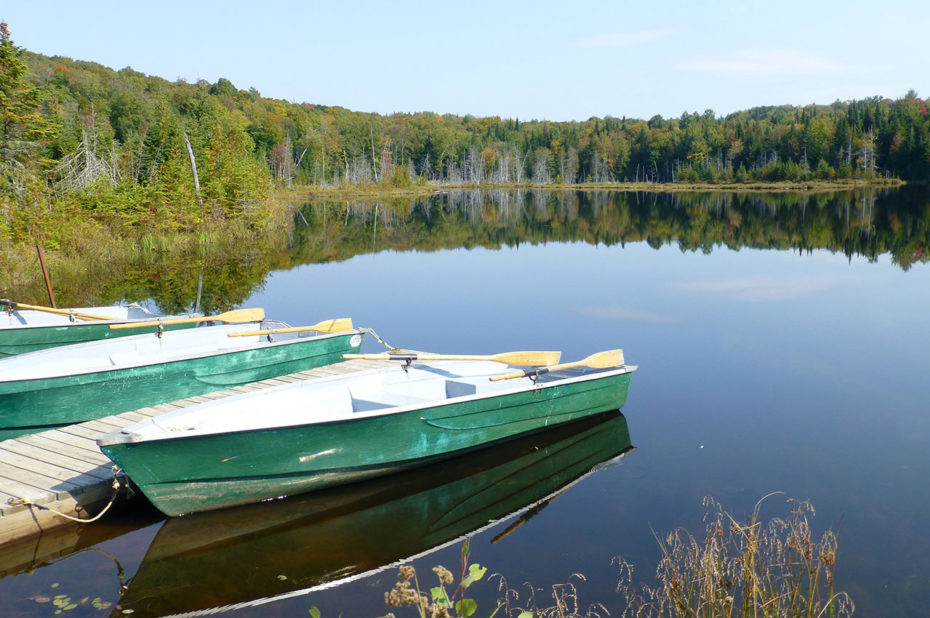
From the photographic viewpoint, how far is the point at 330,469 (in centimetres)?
640

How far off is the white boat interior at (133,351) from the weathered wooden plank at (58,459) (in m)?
0.87

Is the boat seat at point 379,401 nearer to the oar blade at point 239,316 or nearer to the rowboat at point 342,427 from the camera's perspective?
the rowboat at point 342,427

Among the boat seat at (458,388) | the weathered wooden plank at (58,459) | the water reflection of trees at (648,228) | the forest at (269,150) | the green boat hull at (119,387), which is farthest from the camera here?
the water reflection of trees at (648,228)

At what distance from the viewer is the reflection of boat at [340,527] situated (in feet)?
17.1

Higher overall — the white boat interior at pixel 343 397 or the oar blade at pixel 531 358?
the oar blade at pixel 531 358

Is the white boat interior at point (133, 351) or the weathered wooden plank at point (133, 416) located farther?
the white boat interior at point (133, 351)

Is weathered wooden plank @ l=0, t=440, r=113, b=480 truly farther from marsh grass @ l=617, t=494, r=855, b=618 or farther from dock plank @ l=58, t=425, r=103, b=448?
marsh grass @ l=617, t=494, r=855, b=618

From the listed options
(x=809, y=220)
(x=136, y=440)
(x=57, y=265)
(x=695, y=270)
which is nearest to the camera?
(x=136, y=440)

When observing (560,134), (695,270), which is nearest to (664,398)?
(695,270)

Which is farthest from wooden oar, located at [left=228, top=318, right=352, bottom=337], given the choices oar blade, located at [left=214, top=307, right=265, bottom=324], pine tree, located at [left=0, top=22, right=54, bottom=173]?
pine tree, located at [left=0, top=22, right=54, bottom=173]

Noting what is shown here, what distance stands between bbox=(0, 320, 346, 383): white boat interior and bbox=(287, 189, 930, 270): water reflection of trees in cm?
1469

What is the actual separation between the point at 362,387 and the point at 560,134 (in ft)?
384

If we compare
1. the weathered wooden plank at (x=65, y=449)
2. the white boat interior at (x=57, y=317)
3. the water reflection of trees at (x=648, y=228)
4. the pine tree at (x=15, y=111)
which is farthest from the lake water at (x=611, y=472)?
the water reflection of trees at (x=648, y=228)

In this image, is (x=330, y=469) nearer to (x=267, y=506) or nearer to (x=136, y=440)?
(x=267, y=506)
